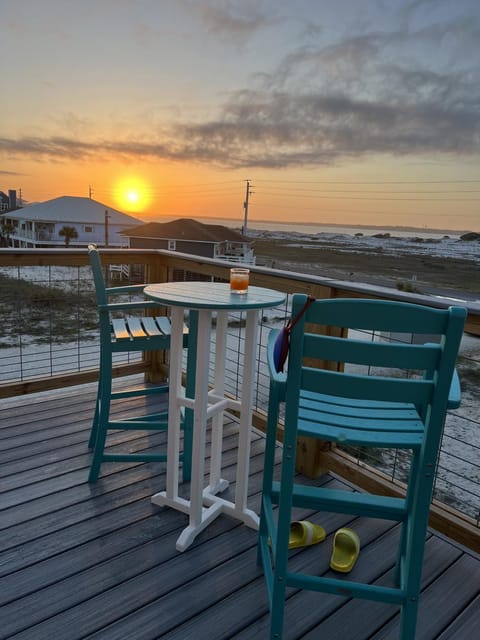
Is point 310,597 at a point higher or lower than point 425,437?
lower

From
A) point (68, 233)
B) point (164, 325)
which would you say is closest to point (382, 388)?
point (164, 325)

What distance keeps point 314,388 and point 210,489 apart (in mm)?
1186

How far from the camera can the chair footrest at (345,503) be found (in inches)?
52.1

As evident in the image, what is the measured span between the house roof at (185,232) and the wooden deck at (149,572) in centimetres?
2779

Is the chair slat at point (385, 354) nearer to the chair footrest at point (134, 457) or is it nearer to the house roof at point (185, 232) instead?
the chair footrest at point (134, 457)

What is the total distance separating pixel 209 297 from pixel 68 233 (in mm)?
35602

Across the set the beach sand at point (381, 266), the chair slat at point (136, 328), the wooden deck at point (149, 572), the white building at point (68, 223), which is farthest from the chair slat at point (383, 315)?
the white building at point (68, 223)

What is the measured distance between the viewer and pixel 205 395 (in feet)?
5.74

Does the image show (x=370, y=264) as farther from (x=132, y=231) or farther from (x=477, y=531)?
(x=477, y=531)

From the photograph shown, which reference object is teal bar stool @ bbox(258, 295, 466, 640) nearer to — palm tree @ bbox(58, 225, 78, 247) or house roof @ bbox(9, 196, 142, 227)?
palm tree @ bbox(58, 225, 78, 247)

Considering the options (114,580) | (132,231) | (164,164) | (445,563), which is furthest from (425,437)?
(132,231)

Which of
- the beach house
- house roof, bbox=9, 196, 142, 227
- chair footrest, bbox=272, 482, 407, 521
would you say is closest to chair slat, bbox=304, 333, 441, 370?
chair footrest, bbox=272, 482, 407, 521

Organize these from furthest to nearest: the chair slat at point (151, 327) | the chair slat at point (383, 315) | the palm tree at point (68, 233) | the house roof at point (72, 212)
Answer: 1. the house roof at point (72, 212)
2. the palm tree at point (68, 233)
3. the chair slat at point (151, 327)
4. the chair slat at point (383, 315)

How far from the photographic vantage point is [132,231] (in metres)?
31.2
